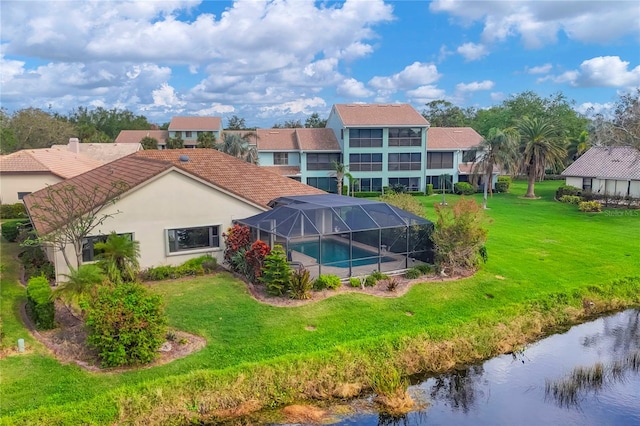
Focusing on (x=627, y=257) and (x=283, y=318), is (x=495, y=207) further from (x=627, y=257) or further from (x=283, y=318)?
(x=283, y=318)

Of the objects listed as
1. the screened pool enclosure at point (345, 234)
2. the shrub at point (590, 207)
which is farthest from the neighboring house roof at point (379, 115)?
the screened pool enclosure at point (345, 234)

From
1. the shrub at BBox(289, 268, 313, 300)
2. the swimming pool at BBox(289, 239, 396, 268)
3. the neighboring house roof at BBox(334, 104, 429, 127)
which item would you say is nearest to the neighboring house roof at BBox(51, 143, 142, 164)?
the neighboring house roof at BBox(334, 104, 429, 127)

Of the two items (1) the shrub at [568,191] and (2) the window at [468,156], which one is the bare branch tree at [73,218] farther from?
(1) the shrub at [568,191]

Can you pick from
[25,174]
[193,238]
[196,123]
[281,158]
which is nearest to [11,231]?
[25,174]

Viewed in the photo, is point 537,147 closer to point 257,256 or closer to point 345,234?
point 345,234

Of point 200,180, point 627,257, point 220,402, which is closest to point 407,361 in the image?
point 220,402
